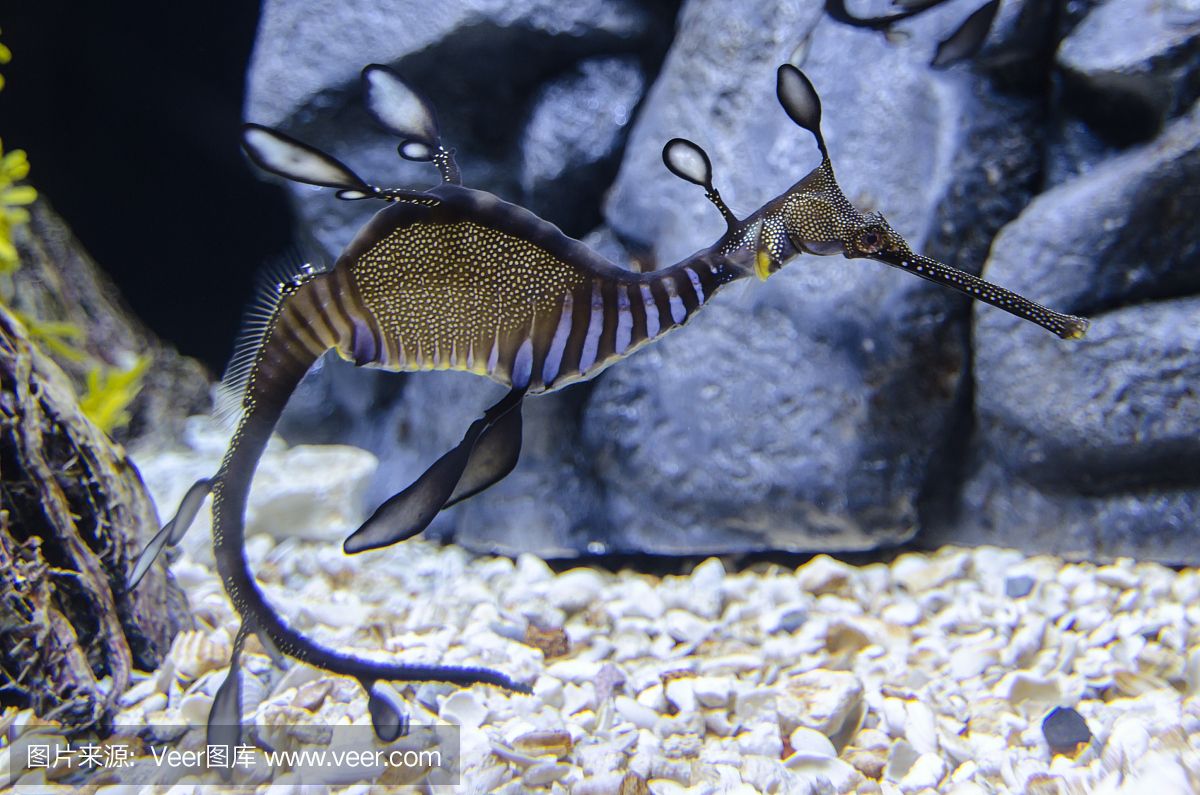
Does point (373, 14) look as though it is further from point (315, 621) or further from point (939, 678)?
point (939, 678)

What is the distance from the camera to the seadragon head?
5.02 feet

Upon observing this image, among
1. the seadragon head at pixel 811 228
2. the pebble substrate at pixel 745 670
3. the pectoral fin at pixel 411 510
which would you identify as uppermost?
the seadragon head at pixel 811 228

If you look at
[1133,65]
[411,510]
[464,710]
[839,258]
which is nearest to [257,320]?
[411,510]

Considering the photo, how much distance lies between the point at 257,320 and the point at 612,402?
7.28ft

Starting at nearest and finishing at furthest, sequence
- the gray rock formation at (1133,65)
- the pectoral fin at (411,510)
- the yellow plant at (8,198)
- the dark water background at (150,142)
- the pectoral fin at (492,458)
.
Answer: the pectoral fin at (411,510)
the pectoral fin at (492,458)
the gray rock formation at (1133,65)
the yellow plant at (8,198)
the dark water background at (150,142)

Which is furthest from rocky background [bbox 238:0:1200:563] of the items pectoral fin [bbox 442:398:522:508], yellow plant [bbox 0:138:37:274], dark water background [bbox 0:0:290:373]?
pectoral fin [bbox 442:398:522:508]

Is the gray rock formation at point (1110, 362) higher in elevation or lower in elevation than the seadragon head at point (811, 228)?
lower

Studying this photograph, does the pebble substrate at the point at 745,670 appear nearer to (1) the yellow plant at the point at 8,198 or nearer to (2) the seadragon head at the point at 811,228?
(2) the seadragon head at the point at 811,228

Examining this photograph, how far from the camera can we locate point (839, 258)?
3.36 m

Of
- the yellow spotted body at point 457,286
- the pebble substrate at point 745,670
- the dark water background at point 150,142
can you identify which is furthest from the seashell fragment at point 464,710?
the dark water background at point 150,142

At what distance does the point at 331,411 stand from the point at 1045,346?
11.0ft

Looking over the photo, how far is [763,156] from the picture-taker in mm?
3512

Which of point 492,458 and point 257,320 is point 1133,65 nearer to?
point 492,458

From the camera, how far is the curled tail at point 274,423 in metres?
1.62
